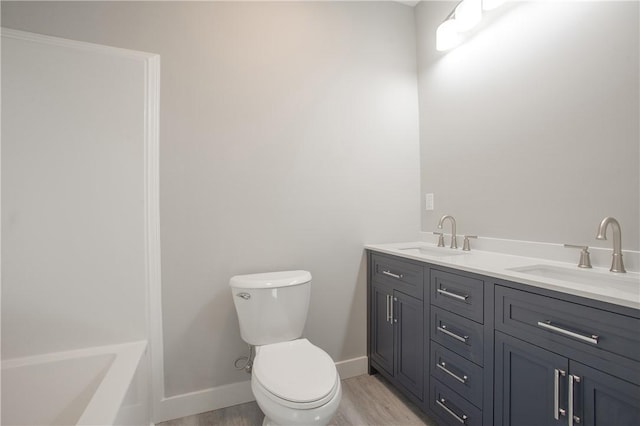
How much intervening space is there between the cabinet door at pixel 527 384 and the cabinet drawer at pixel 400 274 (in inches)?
19.2

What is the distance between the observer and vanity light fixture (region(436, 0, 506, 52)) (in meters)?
1.68

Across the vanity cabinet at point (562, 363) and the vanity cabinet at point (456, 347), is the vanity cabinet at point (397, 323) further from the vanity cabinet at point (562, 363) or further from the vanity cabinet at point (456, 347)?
the vanity cabinet at point (562, 363)

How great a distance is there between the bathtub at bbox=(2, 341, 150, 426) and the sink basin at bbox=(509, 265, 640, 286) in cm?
171

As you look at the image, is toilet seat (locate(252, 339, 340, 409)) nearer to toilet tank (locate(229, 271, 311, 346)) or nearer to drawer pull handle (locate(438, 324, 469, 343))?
toilet tank (locate(229, 271, 311, 346))

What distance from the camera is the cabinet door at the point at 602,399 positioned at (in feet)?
2.67

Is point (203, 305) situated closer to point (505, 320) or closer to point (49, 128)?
point (49, 128)

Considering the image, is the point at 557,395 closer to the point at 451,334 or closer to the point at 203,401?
the point at 451,334

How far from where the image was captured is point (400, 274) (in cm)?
177

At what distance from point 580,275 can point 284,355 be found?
1.34 metres

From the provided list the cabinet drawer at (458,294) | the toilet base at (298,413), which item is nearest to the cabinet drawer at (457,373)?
the cabinet drawer at (458,294)

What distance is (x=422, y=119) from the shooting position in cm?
225

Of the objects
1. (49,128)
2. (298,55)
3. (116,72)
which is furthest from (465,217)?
(49,128)

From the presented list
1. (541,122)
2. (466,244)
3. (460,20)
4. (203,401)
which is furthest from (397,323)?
(460,20)

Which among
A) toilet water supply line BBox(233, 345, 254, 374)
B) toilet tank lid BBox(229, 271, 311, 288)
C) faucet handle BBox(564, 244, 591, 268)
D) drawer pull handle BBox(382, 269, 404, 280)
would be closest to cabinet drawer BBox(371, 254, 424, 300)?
drawer pull handle BBox(382, 269, 404, 280)
